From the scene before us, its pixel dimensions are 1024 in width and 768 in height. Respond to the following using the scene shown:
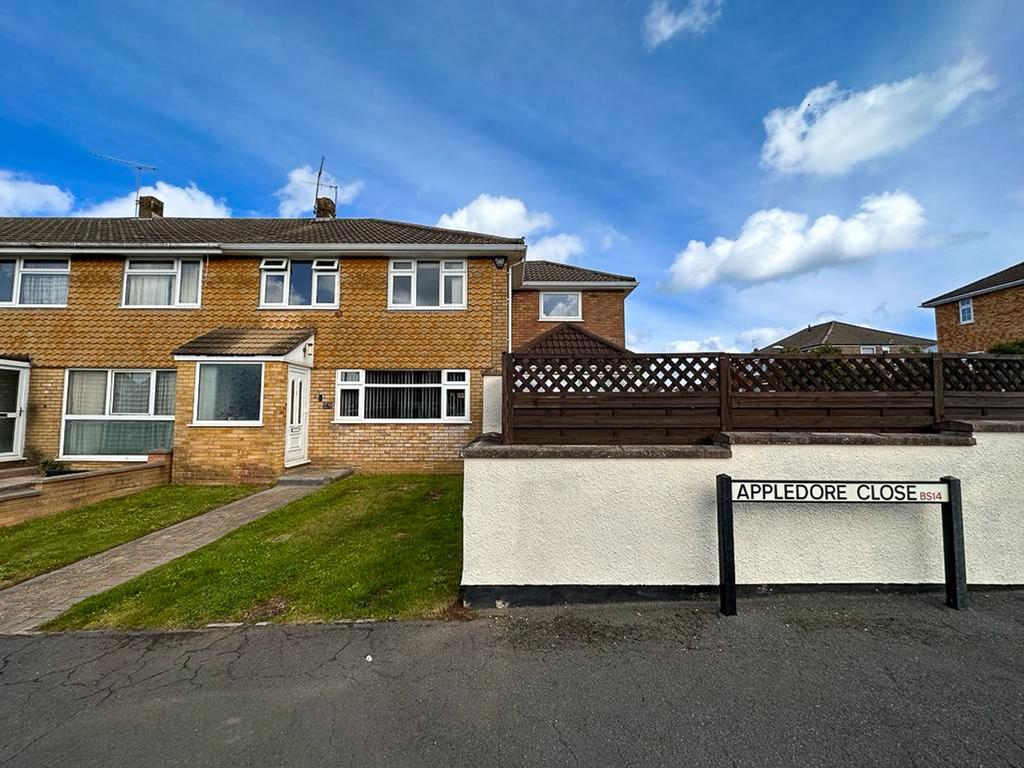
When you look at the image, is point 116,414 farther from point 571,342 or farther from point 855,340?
point 855,340

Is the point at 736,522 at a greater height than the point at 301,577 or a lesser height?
greater

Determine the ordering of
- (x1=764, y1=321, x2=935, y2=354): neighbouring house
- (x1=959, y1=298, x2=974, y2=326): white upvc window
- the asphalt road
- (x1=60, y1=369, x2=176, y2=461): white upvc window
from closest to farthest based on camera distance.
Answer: the asphalt road → (x1=60, y1=369, x2=176, y2=461): white upvc window → (x1=959, y1=298, x2=974, y2=326): white upvc window → (x1=764, y1=321, x2=935, y2=354): neighbouring house

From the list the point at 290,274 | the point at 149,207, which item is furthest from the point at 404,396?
→ the point at 149,207

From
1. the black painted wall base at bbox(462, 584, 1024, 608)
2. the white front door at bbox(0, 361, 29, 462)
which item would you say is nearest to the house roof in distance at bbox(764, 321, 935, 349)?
the black painted wall base at bbox(462, 584, 1024, 608)

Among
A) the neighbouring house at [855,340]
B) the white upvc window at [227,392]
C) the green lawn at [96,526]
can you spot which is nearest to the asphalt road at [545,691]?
the green lawn at [96,526]

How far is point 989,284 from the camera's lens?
69.1 feet

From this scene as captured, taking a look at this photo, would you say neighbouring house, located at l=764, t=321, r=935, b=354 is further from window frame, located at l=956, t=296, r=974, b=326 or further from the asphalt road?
the asphalt road

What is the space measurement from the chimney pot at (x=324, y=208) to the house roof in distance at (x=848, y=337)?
35500 millimetres

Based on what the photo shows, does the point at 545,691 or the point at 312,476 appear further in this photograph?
the point at 312,476

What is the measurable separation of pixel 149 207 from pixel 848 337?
1800 inches

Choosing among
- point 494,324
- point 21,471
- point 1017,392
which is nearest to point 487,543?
point 1017,392

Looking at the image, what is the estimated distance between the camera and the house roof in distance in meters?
36.1

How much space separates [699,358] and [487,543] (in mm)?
2685

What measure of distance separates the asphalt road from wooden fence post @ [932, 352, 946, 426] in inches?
66.2
